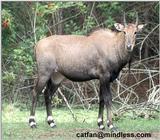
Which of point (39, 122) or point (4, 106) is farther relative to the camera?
point (4, 106)

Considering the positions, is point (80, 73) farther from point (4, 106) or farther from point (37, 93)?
point (4, 106)

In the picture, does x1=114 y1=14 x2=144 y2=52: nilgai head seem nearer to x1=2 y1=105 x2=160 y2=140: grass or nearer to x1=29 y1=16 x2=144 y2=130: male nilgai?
x1=29 y1=16 x2=144 y2=130: male nilgai

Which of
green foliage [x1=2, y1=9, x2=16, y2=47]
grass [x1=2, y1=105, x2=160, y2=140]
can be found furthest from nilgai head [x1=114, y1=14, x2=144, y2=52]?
green foliage [x1=2, y1=9, x2=16, y2=47]

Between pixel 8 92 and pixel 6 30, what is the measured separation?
2179 millimetres

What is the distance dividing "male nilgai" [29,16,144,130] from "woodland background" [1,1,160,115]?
379 cm

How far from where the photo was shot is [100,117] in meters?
12.5

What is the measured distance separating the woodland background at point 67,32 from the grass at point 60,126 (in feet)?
4.59

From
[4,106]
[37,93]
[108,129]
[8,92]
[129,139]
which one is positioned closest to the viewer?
[129,139]

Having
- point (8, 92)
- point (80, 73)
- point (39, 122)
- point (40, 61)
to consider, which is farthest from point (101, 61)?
point (8, 92)

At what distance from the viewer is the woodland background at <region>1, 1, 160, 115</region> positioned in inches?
699

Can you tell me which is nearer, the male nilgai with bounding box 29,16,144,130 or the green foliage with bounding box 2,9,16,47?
the male nilgai with bounding box 29,16,144,130

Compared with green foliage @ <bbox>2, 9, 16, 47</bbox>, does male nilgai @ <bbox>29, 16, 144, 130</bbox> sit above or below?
below

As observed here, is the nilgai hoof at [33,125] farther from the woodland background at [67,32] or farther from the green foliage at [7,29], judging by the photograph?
the green foliage at [7,29]

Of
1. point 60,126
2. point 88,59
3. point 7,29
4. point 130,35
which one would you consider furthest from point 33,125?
point 7,29
